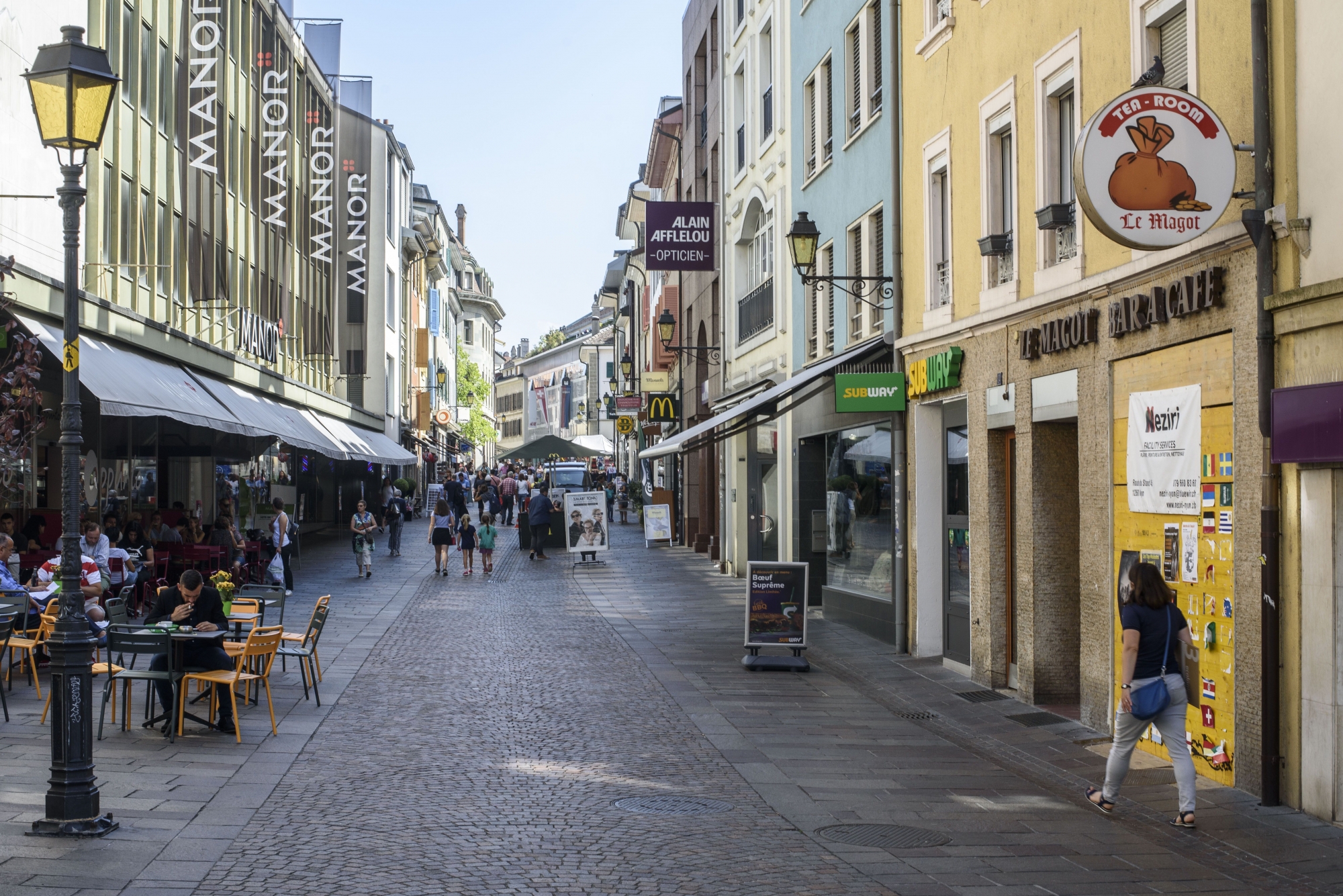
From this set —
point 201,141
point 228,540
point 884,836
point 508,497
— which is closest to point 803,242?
point 884,836

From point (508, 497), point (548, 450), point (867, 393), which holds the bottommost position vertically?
point (508, 497)

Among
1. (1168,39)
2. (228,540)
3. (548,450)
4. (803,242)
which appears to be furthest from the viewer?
(548,450)

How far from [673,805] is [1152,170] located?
17.1 feet

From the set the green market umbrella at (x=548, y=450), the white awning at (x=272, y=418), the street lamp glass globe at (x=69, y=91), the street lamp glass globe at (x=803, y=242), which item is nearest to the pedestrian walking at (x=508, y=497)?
the green market umbrella at (x=548, y=450)

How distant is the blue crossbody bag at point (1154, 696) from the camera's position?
8570mm

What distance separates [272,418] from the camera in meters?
27.1

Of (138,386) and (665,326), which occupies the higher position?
(665,326)

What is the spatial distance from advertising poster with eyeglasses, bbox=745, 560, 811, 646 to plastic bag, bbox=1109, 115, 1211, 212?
23.6 ft

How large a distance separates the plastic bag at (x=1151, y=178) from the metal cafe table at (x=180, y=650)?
301 inches

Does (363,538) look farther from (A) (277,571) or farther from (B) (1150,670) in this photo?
(B) (1150,670)

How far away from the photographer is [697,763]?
10.3 metres

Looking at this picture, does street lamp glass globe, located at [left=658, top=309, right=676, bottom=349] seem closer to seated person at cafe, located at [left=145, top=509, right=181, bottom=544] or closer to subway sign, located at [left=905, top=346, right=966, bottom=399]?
seated person at cafe, located at [left=145, top=509, right=181, bottom=544]

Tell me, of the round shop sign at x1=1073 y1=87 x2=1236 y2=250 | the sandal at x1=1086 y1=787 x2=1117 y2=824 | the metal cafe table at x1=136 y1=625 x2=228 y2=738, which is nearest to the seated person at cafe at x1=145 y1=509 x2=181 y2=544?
the metal cafe table at x1=136 y1=625 x2=228 y2=738

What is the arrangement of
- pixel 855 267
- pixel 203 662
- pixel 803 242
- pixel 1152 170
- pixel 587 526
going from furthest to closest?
pixel 587 526, pixel 855 267, pixel 803 242, pixel 203 662, pixel 1152 170
